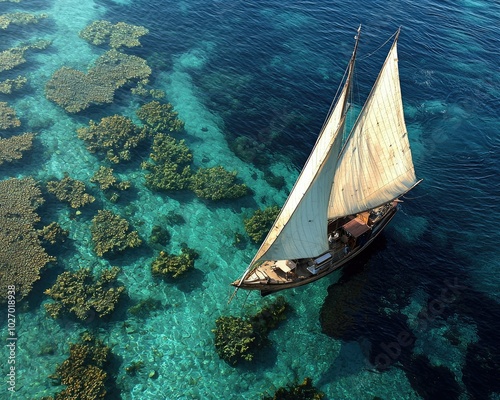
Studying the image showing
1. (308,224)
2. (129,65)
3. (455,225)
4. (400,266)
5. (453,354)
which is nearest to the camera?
(308,224)

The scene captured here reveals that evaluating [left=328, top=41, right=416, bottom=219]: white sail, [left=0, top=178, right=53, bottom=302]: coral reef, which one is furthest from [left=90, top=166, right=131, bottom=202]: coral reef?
[left=328, top=41, right=416, bottom=219]: white sail

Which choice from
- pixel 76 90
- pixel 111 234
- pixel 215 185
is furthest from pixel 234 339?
pixel 76 90

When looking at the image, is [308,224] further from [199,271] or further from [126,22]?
[126,22]

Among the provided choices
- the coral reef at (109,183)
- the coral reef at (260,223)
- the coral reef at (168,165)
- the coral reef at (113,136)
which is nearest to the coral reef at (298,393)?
the coral reef at (260,223)

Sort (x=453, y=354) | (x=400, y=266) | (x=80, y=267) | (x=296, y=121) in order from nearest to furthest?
1. (x=453, y=354)
2. (x=80, y=267)
3. (x=400, y=266)
4. (x=296, y=121)

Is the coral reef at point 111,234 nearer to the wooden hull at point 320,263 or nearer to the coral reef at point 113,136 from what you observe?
the coral reef at point 113,136

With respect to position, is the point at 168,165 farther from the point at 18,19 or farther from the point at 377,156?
the point at 18,19

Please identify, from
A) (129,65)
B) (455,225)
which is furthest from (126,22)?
(455,225)
